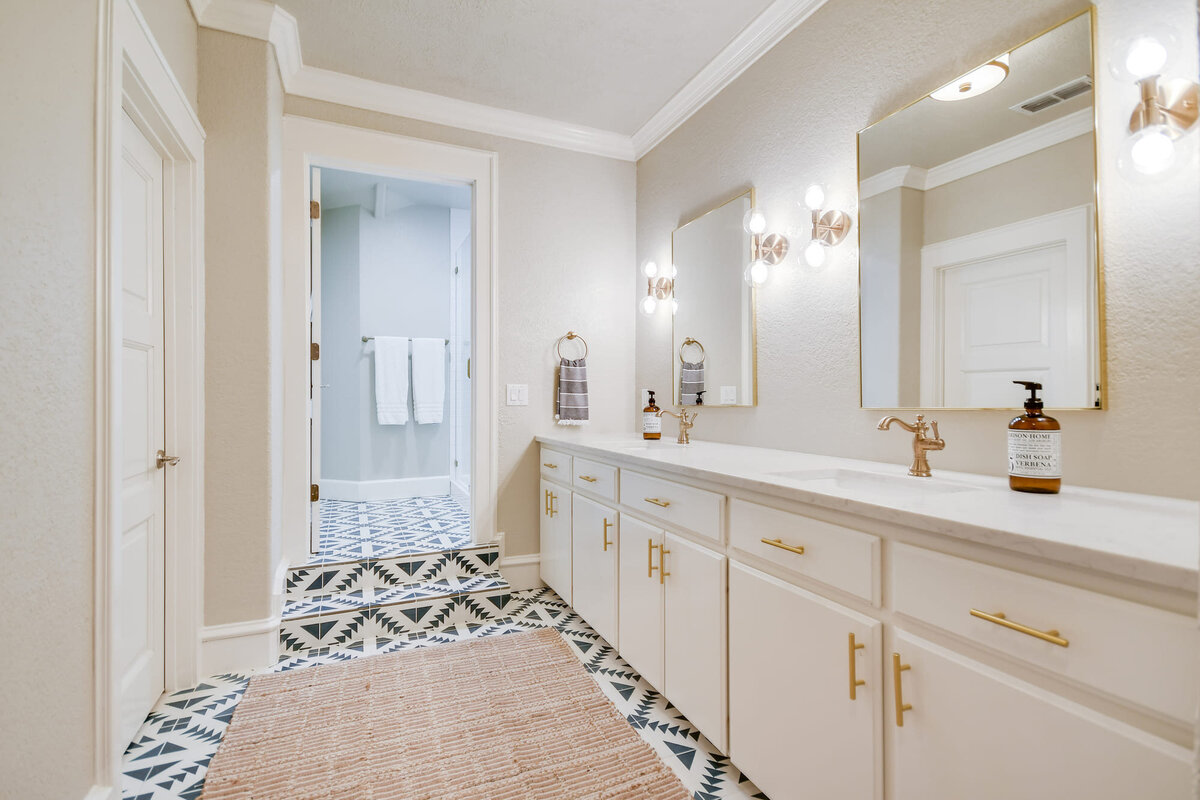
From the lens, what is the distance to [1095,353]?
4.14 ft

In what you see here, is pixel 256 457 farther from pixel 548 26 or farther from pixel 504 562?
pixel 548 26

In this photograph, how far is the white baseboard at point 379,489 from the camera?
4.65m

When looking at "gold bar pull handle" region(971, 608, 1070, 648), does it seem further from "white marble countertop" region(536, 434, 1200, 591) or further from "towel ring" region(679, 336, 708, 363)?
"towel ring" region(679, 336, 708, 363)

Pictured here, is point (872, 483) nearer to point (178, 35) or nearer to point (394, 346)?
point (178, 35)

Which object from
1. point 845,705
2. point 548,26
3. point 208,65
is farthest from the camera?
point 548,26

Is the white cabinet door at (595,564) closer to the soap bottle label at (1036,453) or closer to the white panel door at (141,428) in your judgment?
the soap bottle label at (1036,453)

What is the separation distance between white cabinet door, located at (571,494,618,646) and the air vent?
5.64 feet

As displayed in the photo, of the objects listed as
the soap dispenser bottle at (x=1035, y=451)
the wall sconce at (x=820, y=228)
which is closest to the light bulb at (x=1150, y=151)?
the soap dispenser bottle at (x=1035, y=451)

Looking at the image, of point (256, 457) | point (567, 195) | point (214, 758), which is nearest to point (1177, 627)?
point (214, 758)

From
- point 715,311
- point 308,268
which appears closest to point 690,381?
point 715,311

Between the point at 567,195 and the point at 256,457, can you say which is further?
the point at 567,195

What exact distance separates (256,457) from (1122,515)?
2594 millimetres

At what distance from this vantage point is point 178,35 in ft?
6.21

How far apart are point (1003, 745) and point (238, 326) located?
8.37ft
